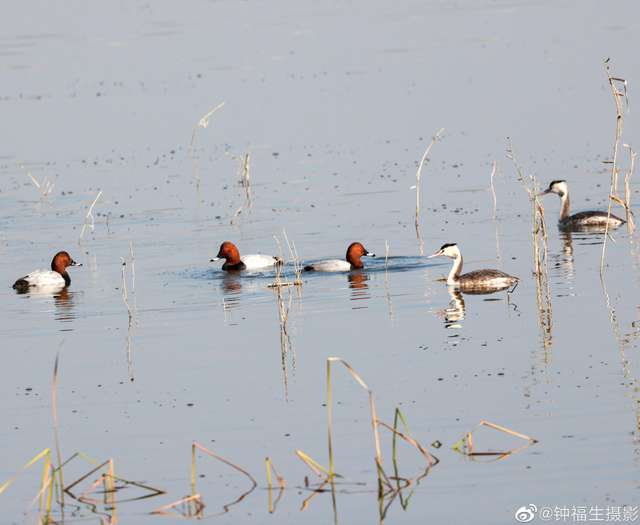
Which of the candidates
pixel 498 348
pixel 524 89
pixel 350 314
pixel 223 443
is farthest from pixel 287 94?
pixel 223 443

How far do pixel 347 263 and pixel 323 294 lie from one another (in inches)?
85.7

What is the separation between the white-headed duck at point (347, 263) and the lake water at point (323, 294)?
0.65 ft

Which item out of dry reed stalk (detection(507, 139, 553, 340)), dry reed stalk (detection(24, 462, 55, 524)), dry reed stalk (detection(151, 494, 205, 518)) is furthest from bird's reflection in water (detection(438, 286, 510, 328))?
dry reed stalk (detection(24, 462, 55, 524))

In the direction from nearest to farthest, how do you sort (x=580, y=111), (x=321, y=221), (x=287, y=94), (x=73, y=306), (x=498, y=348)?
(x=498, y=348), (x=73, y=306), (x=321, y=221), (x=580, y=111), (x=287, y=94)

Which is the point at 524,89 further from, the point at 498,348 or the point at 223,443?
the point at 223,443

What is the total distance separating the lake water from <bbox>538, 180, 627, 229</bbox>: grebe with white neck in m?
0.33

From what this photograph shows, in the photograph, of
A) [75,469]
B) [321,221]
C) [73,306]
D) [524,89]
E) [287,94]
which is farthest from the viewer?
[287,94]

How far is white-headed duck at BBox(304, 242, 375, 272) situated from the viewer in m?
19.4

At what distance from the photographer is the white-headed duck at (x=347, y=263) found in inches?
765

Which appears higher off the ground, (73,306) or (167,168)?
(167,168)

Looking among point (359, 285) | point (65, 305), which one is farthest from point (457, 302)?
point (65, 305)

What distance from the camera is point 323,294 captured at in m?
17.7

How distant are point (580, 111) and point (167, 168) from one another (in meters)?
14.6

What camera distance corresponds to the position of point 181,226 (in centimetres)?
2414
